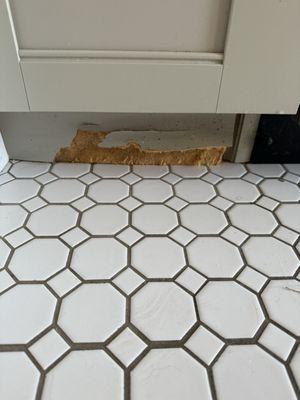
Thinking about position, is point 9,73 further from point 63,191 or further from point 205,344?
point 205,344

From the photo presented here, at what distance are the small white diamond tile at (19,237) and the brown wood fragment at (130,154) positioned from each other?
0.82ft

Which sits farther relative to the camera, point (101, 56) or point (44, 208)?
point (44, 208)

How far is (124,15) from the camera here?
518mm

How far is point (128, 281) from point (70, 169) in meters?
0.36

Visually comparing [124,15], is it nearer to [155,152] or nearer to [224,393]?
[155,152]

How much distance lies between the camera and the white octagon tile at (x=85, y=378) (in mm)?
392

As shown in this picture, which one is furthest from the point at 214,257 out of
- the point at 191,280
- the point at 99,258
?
the point at 99,258

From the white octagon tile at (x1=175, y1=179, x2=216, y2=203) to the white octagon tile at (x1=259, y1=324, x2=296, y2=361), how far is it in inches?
11.8

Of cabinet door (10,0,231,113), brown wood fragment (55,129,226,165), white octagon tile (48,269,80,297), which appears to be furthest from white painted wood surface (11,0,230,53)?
white octagon tile (48,269,80,297)

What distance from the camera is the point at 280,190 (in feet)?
2.42

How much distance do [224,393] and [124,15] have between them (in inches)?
21.3

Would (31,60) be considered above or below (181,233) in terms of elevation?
above

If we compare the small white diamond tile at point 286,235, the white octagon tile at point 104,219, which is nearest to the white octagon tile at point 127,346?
the white octagon tile at point 104,219

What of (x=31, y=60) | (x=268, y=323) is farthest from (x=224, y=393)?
(x=31, y=60)
